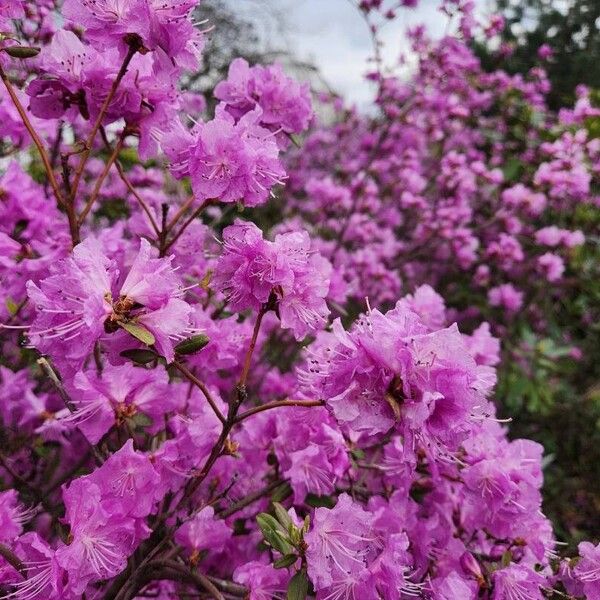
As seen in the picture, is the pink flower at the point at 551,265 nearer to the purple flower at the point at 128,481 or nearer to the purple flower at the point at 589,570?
the purple flower at the point at 589,570

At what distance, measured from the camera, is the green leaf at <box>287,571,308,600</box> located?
99 centimetres

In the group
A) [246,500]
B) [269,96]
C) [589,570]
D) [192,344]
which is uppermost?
[269,96]

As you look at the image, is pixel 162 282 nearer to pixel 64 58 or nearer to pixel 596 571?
pixel 64 58

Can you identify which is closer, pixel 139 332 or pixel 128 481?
pixel 139 332

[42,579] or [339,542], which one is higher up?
[339,542]

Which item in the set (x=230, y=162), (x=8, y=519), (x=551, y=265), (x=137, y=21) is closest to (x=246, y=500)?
(x=8, y=519)

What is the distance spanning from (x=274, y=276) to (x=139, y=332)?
25cm

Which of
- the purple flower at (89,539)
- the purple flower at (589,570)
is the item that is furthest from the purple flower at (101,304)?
the purple flower at (589,570)

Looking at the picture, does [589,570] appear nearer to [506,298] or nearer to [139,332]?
[139,332]

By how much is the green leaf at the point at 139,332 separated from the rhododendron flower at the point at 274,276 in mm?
220

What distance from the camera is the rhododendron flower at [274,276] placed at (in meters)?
1.03

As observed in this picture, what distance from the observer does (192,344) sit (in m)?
0.97

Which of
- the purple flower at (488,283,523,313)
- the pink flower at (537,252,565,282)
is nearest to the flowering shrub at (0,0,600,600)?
the pink flower at (537,252,565,282)

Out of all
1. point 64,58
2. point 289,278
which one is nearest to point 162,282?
point 289,278
